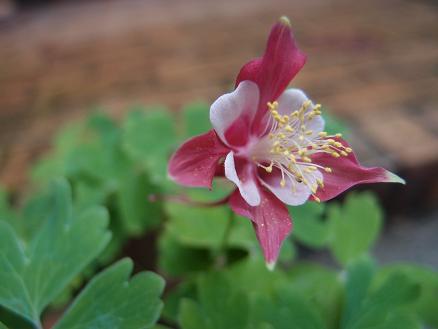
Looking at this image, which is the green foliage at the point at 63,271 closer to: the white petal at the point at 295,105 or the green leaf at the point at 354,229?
the white petal at the point at 295,105

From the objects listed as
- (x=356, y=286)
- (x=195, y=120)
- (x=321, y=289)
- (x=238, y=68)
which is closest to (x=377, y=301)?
(x=356, y=286)

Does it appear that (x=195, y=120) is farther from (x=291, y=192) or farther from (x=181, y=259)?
(x=291, y=192)

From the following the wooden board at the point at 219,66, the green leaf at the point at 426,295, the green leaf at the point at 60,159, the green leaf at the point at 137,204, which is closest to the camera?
the green leaf at the point at 426,295

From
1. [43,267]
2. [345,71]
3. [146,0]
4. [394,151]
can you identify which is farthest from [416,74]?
[146,0]

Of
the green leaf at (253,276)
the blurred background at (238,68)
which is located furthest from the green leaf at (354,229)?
the blurred background at (238,68)

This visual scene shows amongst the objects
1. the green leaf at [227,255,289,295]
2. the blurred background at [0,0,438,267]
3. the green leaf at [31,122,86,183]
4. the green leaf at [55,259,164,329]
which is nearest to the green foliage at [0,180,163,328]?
the green leaf at [55,259,164,329]

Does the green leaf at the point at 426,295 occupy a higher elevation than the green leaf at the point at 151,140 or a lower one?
lower

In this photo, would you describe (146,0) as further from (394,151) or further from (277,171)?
(277,171)
